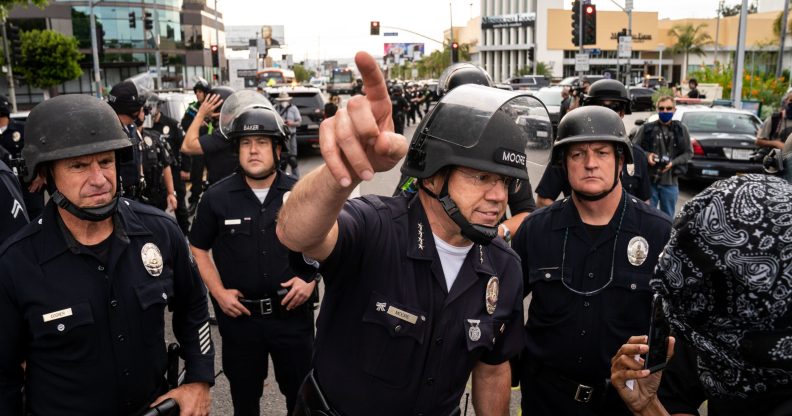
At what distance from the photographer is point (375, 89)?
1.62m

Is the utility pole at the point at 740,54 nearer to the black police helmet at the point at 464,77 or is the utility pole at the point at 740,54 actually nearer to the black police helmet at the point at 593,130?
the black police helmet at the point at 464,77

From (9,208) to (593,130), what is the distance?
2.96 metres

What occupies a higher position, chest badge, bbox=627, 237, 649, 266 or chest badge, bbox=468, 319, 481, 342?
chest badge, bbox=627, 237, 649, 266

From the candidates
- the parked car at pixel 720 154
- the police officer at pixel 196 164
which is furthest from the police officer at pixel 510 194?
the parked car at pixel 720 154

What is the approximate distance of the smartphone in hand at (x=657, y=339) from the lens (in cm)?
224

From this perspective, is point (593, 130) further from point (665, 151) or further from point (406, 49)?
point (406, 49)

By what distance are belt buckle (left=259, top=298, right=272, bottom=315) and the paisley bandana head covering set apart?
2372 millimetres

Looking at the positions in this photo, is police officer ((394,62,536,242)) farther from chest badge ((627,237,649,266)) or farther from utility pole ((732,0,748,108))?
utility pole ((732,0,748,108))

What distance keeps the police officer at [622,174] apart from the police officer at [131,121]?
12.6 ft

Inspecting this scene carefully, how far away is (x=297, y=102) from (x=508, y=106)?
17.1 meters

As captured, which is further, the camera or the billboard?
the billboard

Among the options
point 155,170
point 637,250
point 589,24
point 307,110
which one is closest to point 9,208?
point 637,250

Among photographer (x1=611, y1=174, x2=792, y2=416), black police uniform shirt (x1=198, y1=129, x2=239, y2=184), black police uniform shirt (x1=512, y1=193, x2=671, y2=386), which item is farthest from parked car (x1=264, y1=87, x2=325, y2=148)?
photographer (x1=611, y1=174, x2=792, y2=416)

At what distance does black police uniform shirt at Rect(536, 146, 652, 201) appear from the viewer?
15.7ft
